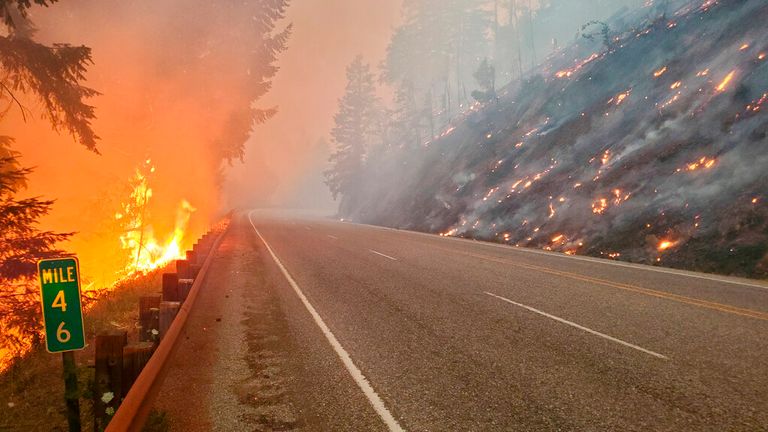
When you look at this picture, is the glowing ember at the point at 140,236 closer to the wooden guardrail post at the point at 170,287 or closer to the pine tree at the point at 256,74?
the pine tree at the point at 256,74

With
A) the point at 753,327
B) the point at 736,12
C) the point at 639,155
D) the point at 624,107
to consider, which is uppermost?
the point at 736,12

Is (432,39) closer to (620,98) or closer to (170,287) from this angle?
(620,98)

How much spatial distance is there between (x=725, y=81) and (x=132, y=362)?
22.6 m

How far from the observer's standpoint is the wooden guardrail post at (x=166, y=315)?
17.6 feet

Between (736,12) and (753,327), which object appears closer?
(753,327)

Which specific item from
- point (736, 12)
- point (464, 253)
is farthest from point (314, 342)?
point (736, 12)

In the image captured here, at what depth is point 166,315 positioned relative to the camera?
5.45m

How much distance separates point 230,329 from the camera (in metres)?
7.14

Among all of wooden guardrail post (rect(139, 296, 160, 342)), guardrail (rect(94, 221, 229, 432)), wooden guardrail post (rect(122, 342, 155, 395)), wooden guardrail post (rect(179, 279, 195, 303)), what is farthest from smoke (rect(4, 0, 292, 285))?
wooden guardrail post (rect(122, 342, 155, 395))

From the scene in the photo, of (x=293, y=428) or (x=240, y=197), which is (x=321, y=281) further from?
(x=240, y=197)

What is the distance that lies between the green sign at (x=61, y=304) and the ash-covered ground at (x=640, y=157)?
46.9 feet

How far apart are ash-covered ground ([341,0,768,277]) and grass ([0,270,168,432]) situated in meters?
14.3

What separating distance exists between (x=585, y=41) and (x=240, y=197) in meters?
83.1

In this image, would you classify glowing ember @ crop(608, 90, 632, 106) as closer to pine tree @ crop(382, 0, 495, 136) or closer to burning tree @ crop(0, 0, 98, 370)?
burning tree @ crop(0, 0, 98, 370)
